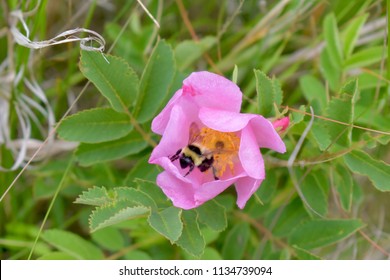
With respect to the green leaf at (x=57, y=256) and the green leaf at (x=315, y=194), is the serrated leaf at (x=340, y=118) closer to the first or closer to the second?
the green leaf at (x=315, y=194)

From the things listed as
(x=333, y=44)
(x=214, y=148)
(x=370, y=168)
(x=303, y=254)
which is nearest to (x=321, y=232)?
(x=303, y=254)

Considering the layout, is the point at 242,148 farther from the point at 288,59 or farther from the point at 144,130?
the point at 288,59

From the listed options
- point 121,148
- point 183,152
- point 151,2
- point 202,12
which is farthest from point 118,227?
point 202,12

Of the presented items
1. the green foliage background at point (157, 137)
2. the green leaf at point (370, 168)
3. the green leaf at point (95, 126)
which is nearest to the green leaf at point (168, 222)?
the green foliage background at point (157, 137)

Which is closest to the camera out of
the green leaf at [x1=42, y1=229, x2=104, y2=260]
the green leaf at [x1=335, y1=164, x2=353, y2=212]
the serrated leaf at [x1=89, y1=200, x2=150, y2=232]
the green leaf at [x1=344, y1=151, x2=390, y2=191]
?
the serrated leaf at [x1=89, y1=200, x2=150, y2=232]

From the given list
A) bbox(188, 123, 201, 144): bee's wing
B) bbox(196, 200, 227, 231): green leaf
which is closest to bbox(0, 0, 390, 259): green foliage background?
bbox(196, 200, 227, 231): green leaf

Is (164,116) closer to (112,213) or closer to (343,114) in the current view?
(112,213)

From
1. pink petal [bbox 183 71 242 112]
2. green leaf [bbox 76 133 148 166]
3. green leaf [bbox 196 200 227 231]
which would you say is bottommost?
green leaf [bbox 196 200 227 231]

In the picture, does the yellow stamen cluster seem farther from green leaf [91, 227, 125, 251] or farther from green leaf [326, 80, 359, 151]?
green leaf [91, 227, 125, 251]
